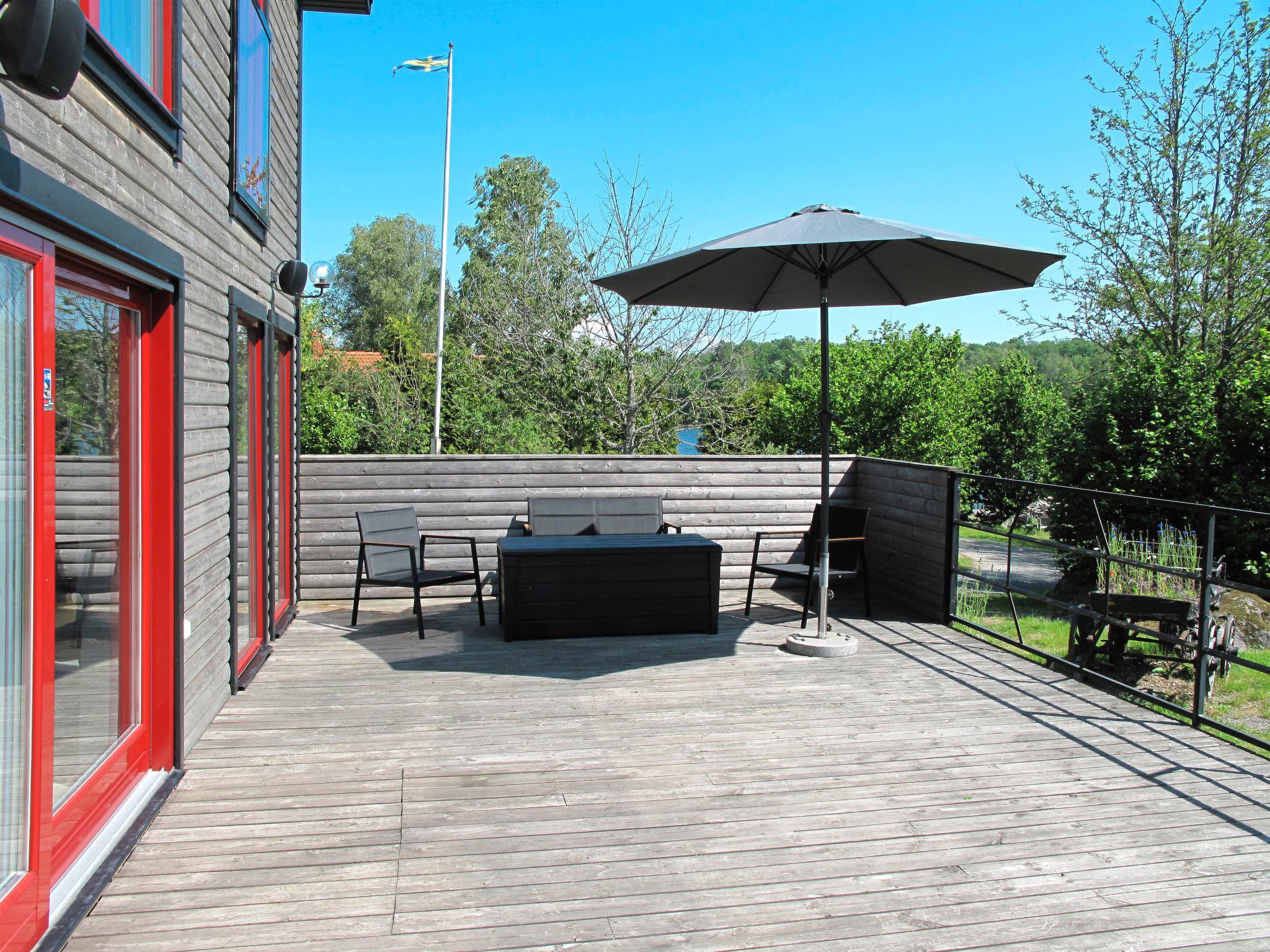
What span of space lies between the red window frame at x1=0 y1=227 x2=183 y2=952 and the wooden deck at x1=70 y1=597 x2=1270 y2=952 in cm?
18

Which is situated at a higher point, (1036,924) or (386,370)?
(386,370)

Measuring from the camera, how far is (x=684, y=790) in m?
3.22

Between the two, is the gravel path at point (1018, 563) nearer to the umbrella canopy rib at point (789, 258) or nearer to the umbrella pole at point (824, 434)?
the umbrella pole at point (824, 434)

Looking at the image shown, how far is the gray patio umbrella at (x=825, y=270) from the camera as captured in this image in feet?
14.1

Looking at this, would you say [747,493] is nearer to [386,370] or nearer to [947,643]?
[947,643]

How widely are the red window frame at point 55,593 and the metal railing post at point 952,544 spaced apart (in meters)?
4.24

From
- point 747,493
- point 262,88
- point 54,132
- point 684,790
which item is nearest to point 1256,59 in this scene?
point 747,493

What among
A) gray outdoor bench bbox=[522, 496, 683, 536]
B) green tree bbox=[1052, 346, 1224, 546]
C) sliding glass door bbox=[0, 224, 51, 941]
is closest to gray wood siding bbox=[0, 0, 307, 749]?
sliding glass door bbox=[0, 224, 51, 941]

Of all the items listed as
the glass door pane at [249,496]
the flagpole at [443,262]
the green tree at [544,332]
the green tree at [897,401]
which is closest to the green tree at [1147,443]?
the green tree at [897,401]

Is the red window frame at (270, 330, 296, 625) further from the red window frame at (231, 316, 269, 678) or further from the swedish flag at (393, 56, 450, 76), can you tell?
the swedish flag at (393, 56, 450, 76)

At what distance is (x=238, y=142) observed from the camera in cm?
427

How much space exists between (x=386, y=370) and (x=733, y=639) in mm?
15157

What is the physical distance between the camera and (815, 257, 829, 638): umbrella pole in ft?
16.4

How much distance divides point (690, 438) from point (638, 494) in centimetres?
780
